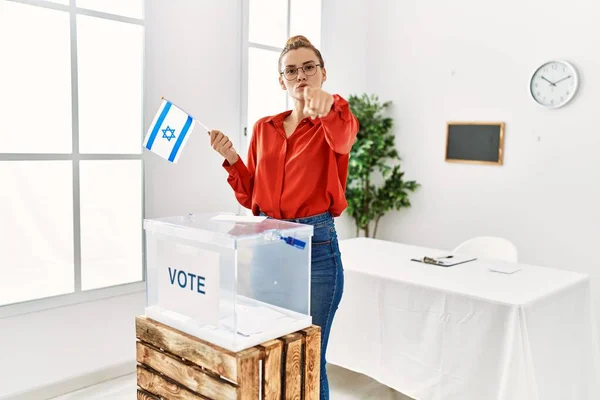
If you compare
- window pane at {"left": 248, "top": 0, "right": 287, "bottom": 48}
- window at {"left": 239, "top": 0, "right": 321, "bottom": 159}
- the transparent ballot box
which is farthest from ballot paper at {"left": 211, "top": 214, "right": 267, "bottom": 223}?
window pane at {"left": 248, "top": 0, "right": 287, "bottom": 48}

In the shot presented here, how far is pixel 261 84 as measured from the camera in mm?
3896

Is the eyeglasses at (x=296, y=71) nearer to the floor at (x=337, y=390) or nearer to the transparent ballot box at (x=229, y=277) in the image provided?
the transparent ballot box at (x=229, y=277)

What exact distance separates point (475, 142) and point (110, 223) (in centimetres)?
272

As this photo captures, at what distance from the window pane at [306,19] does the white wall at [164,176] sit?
0.71 m

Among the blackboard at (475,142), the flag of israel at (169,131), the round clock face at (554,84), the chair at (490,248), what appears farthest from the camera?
the blackboard at (475,142)

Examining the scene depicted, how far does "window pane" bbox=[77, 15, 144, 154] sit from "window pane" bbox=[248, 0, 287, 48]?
3.16ft

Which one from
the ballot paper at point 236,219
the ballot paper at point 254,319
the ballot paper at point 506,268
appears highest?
the ballot paper at point 236,219

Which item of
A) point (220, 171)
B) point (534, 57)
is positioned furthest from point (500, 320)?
point (534, 57)

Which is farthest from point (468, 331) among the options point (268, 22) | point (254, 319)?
point (268, 22)

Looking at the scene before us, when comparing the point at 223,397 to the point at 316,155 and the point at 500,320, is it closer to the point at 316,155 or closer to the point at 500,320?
the point at 316,155

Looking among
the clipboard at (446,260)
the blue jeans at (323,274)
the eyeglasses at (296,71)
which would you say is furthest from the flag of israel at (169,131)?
the clipboard at (446,260)

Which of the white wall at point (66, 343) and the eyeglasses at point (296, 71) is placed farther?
the white wall at point (66, 343)

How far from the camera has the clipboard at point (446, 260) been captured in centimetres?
274

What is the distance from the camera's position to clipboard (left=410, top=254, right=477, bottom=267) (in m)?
2.74
